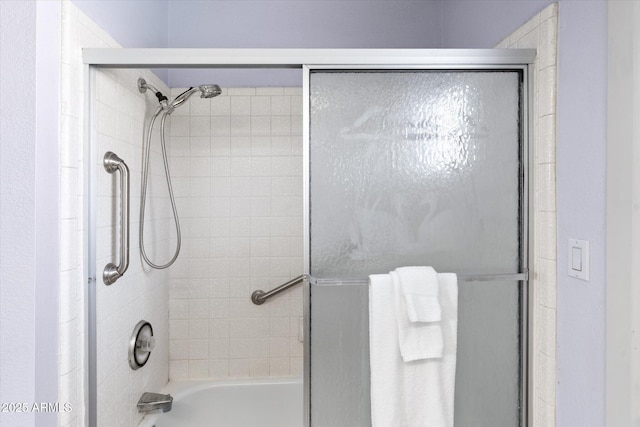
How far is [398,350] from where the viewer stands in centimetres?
124

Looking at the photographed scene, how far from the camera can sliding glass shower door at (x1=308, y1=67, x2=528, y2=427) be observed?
128 cm

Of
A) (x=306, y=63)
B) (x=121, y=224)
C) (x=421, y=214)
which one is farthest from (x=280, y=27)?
(x=421, y=214)

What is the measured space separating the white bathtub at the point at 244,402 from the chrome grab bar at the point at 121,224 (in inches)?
34.7

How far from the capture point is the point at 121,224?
1531 mm

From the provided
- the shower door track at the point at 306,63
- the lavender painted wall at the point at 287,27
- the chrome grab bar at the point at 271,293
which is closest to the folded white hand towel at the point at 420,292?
the shower door track at the point at 306,63

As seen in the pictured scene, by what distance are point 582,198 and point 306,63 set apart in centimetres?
84

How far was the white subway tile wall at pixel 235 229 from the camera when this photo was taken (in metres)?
2.19

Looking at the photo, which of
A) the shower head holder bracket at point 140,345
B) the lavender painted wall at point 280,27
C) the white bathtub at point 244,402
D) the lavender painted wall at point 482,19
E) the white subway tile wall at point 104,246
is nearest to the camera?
the white subway tile wall at point 104,246

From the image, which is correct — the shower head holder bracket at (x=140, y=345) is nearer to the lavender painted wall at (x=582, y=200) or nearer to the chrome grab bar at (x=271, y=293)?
the chrome grab bar at (x=271, y=293)

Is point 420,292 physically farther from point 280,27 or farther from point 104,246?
point 280,27

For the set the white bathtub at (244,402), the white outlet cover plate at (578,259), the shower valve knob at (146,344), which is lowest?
the white bathtub at (244,402)

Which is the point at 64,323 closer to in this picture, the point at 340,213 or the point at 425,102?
the point at 340,213

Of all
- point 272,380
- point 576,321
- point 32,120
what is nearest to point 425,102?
point 576,321

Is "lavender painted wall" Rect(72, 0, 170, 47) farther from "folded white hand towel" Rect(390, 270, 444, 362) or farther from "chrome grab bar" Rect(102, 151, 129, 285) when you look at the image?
"folded white hand towel" Rect(390, 270, 444, 362)
